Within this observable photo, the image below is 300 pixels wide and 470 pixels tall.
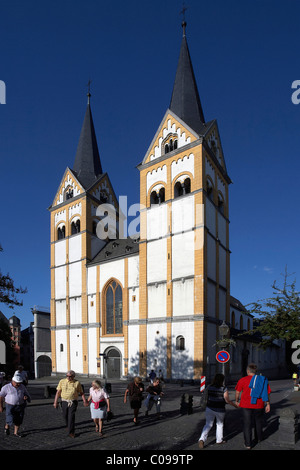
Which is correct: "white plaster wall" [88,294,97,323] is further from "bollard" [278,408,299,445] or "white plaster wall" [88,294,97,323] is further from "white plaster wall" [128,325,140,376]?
"bollard" [278,408,299,445]

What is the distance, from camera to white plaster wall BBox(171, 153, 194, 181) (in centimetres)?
3150

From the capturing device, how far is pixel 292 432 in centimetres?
817

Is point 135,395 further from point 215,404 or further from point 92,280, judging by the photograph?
point 92,280

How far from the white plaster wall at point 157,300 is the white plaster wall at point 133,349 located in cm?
243

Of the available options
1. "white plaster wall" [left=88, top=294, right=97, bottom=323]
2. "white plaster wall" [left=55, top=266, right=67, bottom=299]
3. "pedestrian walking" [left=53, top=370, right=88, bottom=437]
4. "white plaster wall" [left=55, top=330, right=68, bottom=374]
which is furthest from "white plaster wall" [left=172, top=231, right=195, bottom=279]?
"pedestrian walking" [left=53, top=370, right=88, bottom=437]

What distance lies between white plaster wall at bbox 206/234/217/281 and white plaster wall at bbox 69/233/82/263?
50.0 ft

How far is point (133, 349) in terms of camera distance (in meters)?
32.7

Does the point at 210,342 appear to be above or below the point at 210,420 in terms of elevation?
below

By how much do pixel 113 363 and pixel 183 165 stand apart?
19.0 meters

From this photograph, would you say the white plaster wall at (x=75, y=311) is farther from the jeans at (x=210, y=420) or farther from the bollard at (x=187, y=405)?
the jeans at (x=210, y=420)

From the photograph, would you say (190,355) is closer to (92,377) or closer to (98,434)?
(92,377)

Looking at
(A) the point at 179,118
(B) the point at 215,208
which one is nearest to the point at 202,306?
(B) the point at 215,208

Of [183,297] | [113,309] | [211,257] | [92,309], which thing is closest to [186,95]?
[211,257]
